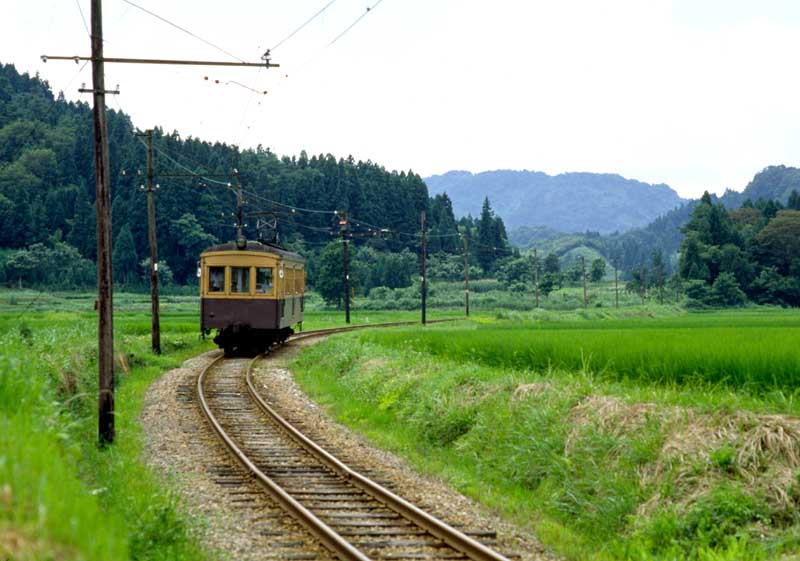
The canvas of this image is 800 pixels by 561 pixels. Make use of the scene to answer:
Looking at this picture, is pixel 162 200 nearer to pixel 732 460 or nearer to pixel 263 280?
pixel 263 280

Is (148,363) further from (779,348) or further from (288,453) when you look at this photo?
(779,348)

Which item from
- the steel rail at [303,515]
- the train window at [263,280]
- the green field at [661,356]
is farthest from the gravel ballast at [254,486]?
the train window at [263,280]

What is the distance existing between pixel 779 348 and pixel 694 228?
9084 centimetres

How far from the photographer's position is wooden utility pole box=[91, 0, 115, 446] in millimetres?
13000

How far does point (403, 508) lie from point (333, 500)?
1.07m

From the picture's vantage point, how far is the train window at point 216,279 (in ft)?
91.4

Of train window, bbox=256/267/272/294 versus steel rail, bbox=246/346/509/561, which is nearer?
steel rail, bbox=246/346/509/561

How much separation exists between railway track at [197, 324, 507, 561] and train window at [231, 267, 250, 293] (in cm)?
1105

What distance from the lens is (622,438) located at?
9.72m

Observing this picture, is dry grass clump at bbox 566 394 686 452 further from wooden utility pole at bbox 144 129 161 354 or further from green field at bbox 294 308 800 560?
wooden utility pole at bbox 144 129 161 354

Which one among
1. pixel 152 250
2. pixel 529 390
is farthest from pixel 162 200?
pixel 529 390

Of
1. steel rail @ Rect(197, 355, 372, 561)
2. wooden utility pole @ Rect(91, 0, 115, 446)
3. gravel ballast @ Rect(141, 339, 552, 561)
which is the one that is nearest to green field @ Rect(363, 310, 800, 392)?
gravel ballast @ Rect(141, 339, 552, 561)

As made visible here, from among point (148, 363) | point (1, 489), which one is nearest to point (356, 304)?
point (148, 363)

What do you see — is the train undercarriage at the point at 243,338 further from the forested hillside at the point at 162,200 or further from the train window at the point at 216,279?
the forested hillside at the point at 162,200
